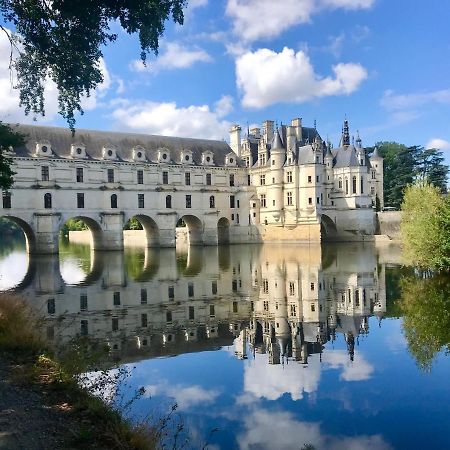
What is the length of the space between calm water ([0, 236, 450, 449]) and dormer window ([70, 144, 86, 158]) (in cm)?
2082

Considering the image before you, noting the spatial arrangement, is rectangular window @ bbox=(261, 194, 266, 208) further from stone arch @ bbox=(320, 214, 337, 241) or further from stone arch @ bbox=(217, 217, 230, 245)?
stone arch @ bbox=(320, 214, 337, 241)

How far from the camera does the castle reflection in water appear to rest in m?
11.7

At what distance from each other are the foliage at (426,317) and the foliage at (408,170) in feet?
167

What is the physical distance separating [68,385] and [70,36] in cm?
721

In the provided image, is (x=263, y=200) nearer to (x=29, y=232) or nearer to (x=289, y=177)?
(x=289, y=177)

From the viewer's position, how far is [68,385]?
6.86 metres

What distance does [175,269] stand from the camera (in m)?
27.7

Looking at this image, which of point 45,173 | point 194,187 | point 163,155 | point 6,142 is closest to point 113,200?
point 45,173

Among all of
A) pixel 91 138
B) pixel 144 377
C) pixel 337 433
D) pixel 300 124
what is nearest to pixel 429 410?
pixel 337 433

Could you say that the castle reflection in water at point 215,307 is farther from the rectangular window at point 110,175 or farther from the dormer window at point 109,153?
the dormer window at point 109,153

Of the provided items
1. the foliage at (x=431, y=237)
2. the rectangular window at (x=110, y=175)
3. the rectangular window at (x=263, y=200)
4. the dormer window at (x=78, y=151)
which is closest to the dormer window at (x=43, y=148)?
the dormer window at (x=78, y=151)

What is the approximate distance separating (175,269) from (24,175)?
1841cm

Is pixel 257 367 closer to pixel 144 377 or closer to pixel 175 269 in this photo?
pixel 144 377

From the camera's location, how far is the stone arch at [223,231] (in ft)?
170
